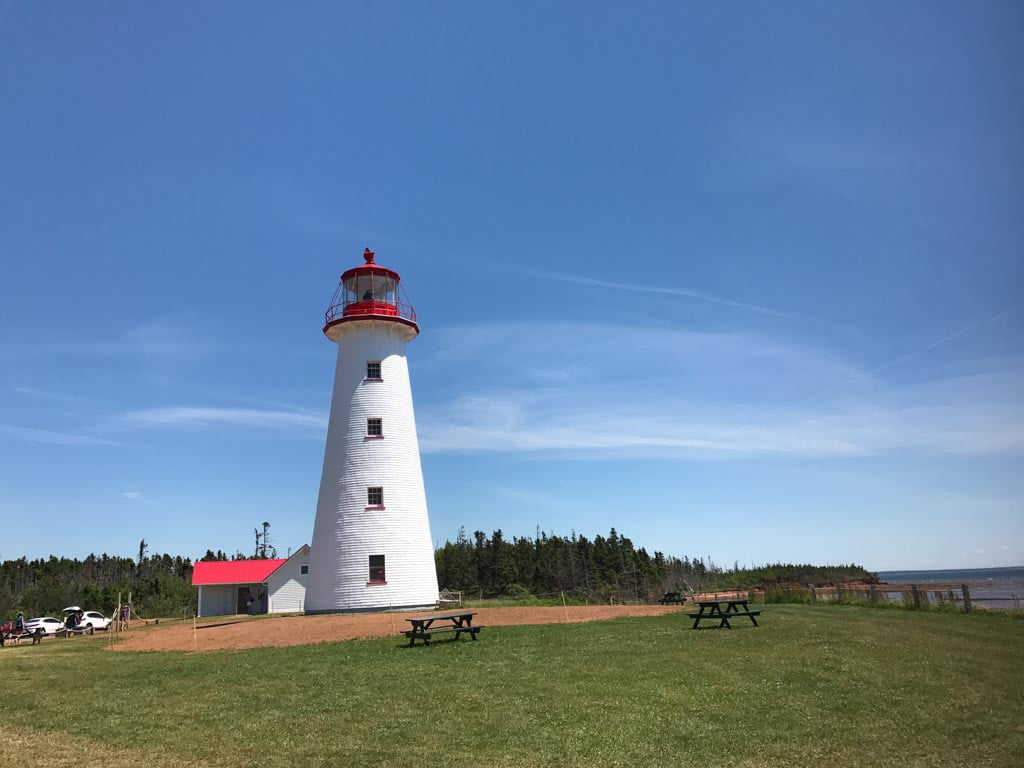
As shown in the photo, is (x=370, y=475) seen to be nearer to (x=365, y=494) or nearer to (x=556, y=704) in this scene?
(x=365, y=494)

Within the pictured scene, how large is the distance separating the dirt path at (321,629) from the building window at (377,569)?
1.40 m

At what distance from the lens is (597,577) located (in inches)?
2783

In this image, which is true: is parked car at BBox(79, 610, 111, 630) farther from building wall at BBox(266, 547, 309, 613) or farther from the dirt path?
the dirt path

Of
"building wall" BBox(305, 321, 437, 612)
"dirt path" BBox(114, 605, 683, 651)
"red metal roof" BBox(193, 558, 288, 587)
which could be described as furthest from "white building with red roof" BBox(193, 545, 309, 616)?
"dirt path" BBox(114, 605, 683, 651)

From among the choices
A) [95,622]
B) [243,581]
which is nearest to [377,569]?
[243,581]

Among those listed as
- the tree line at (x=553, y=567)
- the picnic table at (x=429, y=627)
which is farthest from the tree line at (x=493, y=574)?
the picnic table at (x=429, y=627)

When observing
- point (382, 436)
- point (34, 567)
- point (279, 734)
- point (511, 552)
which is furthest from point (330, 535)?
point (34, 567)

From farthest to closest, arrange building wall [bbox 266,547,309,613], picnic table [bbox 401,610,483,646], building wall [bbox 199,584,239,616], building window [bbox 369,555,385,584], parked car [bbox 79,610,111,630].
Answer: building wall [bbox 199,584,239,616]
building wall [bbox 266,547,309,613]
parked car [bbox 79,610,111,630]
building window [bbox 369,555,385,584]
picnic table [bbox 401,610,483,646]

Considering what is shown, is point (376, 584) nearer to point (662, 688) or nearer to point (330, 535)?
point (330, 535)

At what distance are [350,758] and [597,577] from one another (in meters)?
65.5

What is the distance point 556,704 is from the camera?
1023cm

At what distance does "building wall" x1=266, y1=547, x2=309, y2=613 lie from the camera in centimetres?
3753

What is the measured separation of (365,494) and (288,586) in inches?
566

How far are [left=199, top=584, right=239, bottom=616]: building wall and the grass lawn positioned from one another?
25374 millimetres
